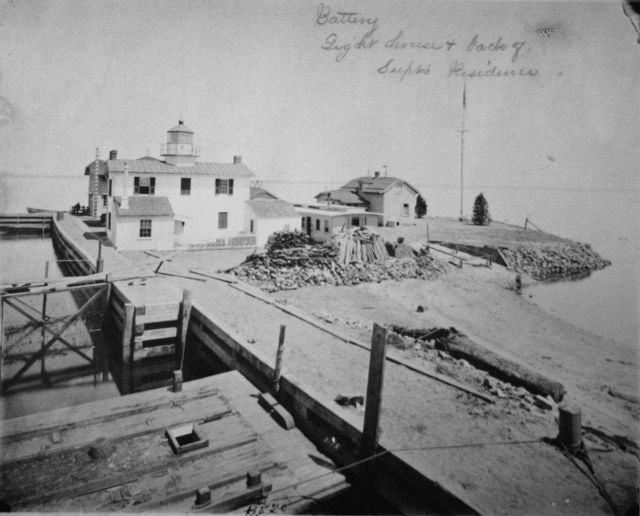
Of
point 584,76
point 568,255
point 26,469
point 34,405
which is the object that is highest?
point 584,76

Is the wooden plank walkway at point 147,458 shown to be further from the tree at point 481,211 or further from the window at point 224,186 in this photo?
the window at point 224,186

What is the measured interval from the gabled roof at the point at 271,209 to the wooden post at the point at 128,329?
1293 centimetres

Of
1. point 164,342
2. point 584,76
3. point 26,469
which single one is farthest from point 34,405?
point 584,76

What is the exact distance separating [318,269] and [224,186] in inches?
356

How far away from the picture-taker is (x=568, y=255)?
12398 millimetres

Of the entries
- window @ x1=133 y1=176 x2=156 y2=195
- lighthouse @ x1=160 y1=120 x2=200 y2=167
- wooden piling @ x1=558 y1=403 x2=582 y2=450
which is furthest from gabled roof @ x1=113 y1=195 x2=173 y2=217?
wooden piling @ x1=558 y1=403 x2=582 y2=450

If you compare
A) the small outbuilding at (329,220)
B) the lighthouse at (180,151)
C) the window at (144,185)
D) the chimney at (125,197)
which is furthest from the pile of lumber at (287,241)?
the chimney at (125,197)

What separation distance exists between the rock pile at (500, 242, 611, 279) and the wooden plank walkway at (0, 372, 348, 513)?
7.55m

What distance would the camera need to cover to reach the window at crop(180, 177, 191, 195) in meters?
22.3

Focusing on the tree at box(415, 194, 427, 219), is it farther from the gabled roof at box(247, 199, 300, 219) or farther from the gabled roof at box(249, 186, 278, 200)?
the gabled roof at box(247, 199, 300, 219)

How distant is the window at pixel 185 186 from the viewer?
73.3ft

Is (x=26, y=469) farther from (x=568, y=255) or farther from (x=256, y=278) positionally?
(x=568, y=255)

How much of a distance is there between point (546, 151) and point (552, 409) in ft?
16.5

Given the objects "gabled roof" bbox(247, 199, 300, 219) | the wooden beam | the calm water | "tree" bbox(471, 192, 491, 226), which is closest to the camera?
the calm water
